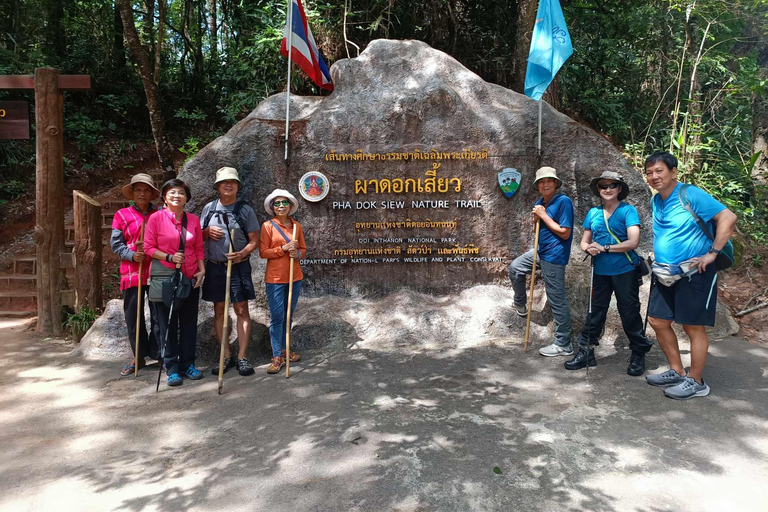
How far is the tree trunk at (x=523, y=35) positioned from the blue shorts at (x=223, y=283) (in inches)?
231

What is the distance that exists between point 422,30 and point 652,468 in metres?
9.37

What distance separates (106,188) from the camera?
1184 centimetres

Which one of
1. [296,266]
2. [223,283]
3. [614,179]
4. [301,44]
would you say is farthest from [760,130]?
[223,283]

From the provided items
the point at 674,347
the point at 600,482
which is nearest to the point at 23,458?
the point at 600,482

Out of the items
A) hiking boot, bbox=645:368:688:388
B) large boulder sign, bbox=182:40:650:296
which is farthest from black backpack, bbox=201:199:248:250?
hiking boot, bbox=645:368:688:388

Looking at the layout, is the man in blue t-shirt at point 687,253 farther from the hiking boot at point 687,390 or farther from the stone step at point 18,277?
the stone step at point 18,277

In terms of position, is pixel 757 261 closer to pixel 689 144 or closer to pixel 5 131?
pixel 689 144

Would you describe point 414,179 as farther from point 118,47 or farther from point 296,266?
point 118,47

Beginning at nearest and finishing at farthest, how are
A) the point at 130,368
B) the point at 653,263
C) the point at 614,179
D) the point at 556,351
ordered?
the point at 653,263, the point at 614,179, the point at 130,368, the point at 556,351

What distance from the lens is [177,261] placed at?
4.70 meters

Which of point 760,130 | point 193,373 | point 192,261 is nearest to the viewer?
point 192,261

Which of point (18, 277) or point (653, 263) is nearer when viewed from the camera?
point (653, 263)

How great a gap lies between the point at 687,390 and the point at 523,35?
6.62 m

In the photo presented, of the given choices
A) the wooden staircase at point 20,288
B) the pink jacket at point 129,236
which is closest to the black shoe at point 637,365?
the pink jacket at point 129,236
